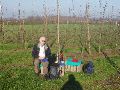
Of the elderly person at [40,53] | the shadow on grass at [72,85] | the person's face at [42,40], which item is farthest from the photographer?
the elderly person at [40,53]

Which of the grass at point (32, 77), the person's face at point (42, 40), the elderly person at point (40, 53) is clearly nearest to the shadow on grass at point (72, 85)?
the grass at point (32, 77)

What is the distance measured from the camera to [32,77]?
46.3 feet

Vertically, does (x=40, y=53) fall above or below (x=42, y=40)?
below

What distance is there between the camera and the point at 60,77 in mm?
14539

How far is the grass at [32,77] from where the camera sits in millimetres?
12748

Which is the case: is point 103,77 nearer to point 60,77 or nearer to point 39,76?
point 60,77

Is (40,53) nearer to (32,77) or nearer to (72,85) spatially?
(32,77)

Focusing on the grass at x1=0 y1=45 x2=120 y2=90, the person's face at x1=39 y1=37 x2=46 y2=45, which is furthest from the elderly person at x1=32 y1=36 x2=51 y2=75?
the grass at x1=0 y1=45 x2=120 y2=90

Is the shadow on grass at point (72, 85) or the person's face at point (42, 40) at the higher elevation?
the person's face at point (42, 40)

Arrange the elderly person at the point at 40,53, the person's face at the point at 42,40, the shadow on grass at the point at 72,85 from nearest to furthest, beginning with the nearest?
1. the shadow on grass at the point at 72,85
2. the person's face at the point at 42,40
3. the elderly person at the point at 40,53

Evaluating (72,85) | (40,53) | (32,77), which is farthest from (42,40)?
(72,85)

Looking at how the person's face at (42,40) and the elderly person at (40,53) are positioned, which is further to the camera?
the elderly person at (40,53)

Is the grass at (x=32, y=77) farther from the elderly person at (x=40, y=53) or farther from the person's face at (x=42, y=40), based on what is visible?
the person's face at (x=42, y=40)

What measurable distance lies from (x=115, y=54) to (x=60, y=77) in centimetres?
976
